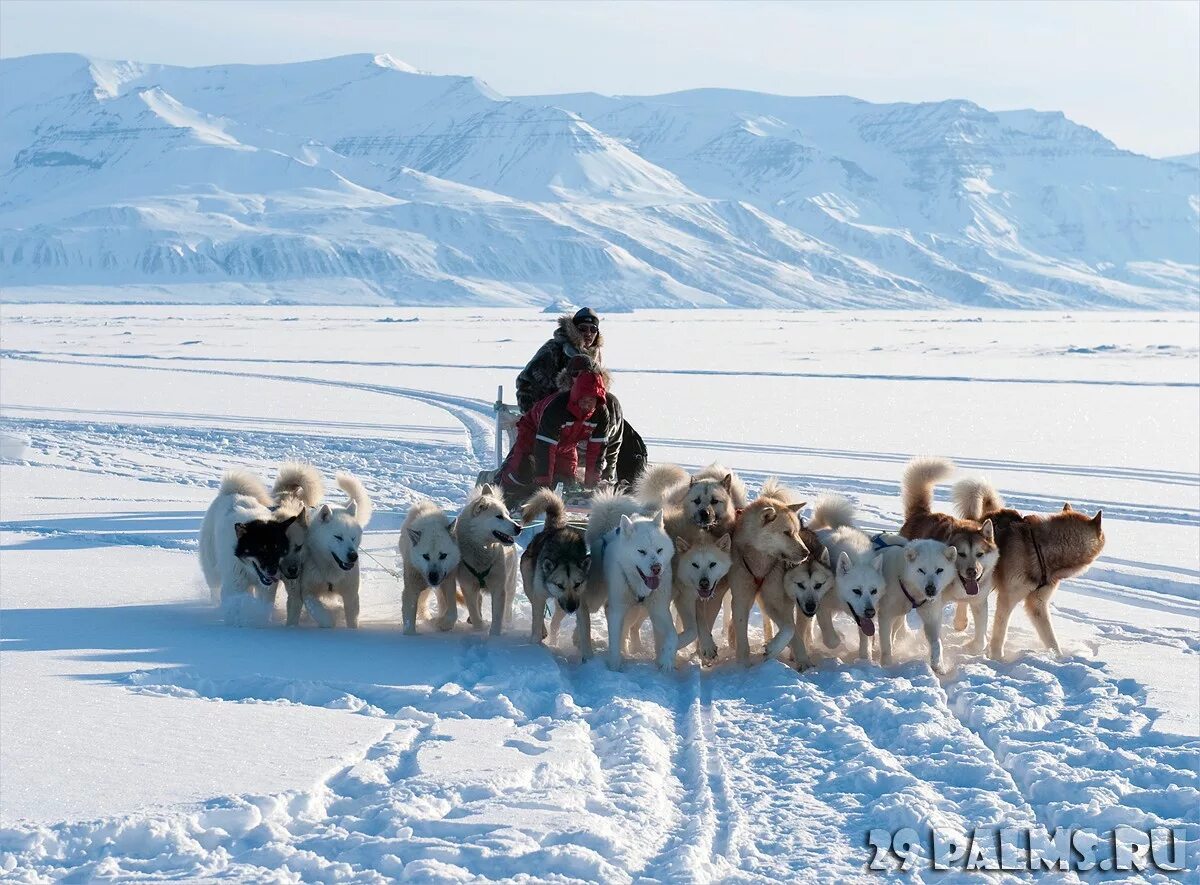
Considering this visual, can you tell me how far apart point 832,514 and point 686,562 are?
3.40 ft

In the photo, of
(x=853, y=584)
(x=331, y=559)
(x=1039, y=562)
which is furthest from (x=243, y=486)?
(x=1039, y=562)

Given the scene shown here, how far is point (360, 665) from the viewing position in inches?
225

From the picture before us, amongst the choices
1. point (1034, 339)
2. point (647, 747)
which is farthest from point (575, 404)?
point (1034, 339)

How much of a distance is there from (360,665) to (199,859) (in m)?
2.19

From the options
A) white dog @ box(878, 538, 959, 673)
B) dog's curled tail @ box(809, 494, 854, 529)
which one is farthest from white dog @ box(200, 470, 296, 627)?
white dog @ box(878, 538, 959, 673)

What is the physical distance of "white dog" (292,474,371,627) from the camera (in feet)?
21.0

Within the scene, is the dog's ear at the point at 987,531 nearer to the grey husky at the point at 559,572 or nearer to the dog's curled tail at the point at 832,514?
the dog's curled tail at the point at 832,514

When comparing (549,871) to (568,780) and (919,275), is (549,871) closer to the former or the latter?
(568,780)

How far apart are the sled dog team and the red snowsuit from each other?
0.93 metres

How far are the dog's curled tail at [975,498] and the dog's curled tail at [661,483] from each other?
1400mm

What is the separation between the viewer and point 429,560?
6.28 meters

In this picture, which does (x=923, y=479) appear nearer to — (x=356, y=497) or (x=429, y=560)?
(x=429, y=560)

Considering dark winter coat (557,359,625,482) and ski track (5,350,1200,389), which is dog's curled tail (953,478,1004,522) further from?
ski track (5,350,1200,389)

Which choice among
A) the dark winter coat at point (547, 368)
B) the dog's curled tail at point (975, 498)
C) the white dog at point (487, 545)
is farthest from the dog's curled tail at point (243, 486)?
the dog's curled tail at point (975, 498)
